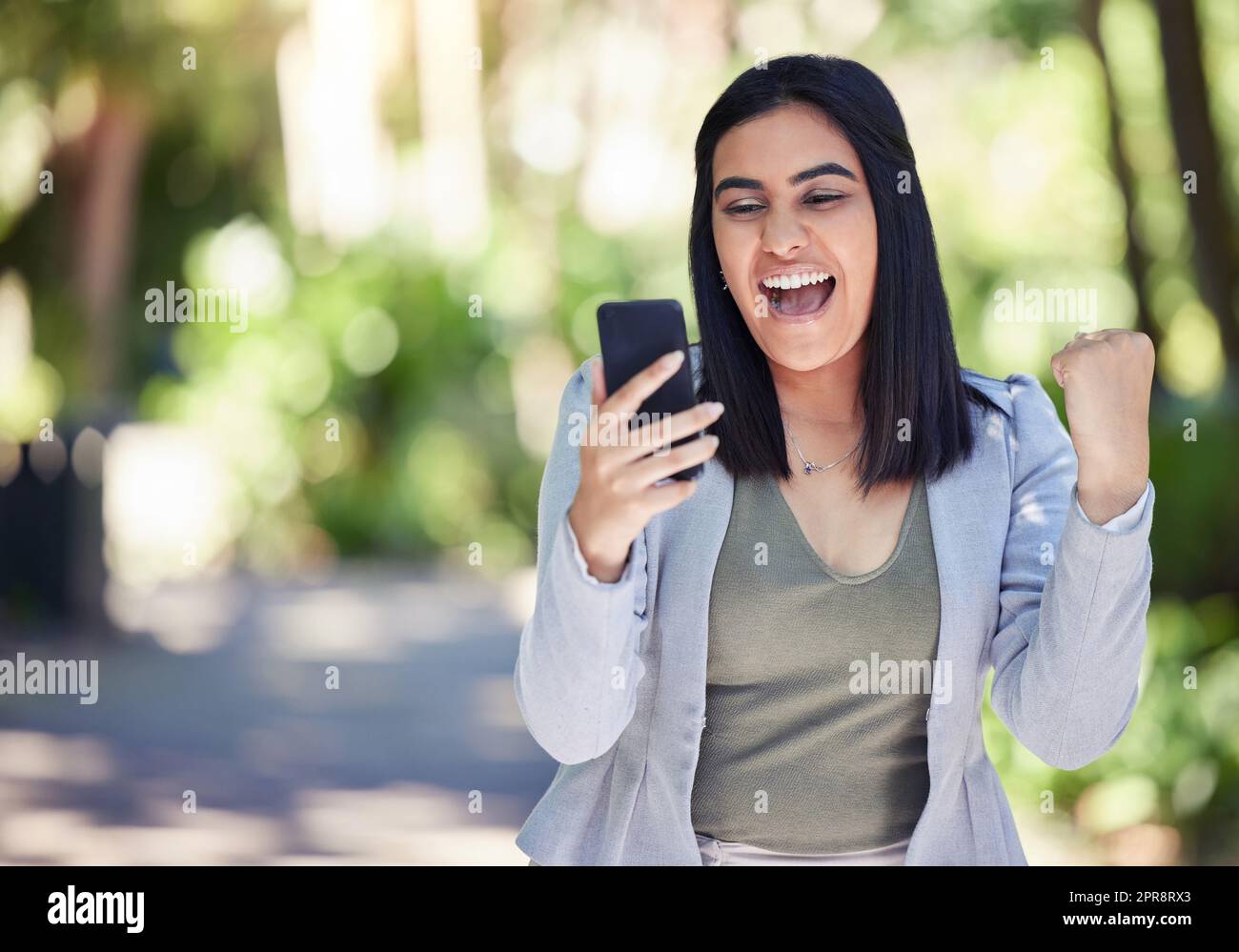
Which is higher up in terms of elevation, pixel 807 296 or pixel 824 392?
pixel 807 296

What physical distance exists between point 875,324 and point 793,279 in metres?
0.19

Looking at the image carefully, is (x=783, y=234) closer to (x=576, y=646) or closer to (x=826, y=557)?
(x=826, y=557)

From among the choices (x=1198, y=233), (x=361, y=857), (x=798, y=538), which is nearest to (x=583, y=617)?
(x=798, y=538)

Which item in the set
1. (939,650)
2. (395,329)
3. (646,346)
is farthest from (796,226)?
(395,329)

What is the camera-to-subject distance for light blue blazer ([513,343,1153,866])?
179 centimetres

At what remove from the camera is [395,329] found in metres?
12.6

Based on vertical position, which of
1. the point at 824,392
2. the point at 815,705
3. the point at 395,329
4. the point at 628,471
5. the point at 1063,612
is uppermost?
the point at 395,329

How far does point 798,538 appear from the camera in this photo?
6.61 ft

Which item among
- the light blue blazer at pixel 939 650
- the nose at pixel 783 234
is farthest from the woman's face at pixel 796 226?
the light blue blazer at pixel 939 650

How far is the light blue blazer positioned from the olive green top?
0.04 m

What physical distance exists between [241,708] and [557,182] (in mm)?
7941

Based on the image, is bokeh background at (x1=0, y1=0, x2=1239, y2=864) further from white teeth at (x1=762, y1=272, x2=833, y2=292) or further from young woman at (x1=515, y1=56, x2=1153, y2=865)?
white teeth at (x1=762, y1=272, x2=833, y2=292)

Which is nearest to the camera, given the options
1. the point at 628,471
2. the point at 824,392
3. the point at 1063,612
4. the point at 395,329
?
the point at 628,471

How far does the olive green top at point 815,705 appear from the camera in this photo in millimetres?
1951
